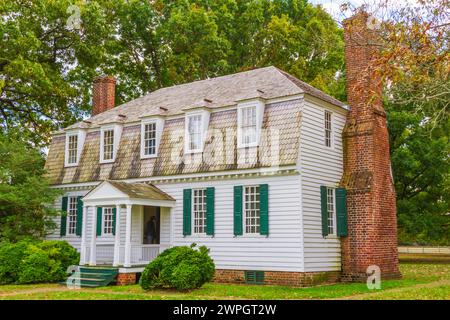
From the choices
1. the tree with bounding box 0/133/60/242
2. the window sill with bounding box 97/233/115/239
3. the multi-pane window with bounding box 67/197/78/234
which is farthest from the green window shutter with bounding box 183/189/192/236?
the multi-pane window with bounding box 67/197/78/234

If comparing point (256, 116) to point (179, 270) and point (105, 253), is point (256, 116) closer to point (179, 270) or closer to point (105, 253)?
point (179, 270)

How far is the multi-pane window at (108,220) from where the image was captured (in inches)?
835

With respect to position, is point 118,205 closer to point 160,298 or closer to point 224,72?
point 160,298

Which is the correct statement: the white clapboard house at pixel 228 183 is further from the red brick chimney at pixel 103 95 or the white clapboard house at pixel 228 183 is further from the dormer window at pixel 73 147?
the red brick chimney at pixel 103 95

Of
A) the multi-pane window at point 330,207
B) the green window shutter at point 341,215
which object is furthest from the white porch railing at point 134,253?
the green window shutter at point 341,215

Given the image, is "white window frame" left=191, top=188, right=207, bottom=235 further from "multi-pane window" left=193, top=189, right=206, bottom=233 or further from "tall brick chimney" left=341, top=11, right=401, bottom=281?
"tall brick chimney" left=341, top=11, right=401, bottom=281

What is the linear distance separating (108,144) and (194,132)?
4613 mm

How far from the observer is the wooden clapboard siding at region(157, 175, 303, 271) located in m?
16.5

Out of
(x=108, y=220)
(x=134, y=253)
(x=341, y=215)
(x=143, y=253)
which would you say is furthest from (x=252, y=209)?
(x=108, y=220)

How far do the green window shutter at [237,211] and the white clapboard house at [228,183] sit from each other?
1.4 inches

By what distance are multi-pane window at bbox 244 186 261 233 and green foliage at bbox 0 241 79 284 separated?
702 cm
